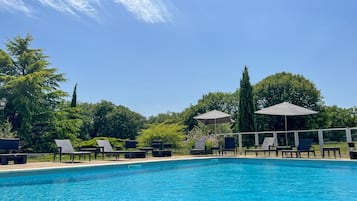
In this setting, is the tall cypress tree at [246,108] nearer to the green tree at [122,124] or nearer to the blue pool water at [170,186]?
the blue pool water at [170,186]

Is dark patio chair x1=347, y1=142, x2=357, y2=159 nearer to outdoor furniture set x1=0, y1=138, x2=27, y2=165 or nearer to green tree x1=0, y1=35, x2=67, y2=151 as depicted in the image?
outdoor furniture set x1=0, y1=138, x2=27, y2=165

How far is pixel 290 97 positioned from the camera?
30.0 metres

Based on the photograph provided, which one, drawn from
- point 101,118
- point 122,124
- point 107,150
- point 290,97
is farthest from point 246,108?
point 101,118

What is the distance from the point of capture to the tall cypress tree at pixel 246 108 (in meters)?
22.4

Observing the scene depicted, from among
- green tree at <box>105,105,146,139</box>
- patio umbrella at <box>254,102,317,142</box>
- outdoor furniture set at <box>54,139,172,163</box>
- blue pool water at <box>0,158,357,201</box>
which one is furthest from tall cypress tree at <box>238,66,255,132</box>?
green tree at <box>105,105,146,139</box>

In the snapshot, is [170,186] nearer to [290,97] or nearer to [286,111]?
[286,111]

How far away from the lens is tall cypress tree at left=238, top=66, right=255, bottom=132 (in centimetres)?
2241

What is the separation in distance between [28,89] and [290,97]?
2463 centimetres

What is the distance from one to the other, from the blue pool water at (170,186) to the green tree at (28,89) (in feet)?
28.4

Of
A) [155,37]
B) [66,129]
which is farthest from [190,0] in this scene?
[66,129]

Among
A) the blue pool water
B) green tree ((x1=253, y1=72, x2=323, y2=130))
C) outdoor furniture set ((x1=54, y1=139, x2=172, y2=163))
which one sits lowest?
the blue pool water

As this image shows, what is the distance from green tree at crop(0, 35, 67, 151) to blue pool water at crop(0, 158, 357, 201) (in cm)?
865

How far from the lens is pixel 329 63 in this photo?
1930cm

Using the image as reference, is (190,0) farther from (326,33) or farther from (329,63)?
(329,63)
